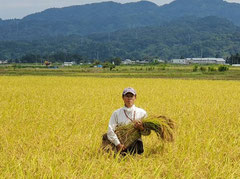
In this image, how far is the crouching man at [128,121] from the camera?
4.32 m

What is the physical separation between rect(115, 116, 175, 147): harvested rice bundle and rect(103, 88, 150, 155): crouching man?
0.07m

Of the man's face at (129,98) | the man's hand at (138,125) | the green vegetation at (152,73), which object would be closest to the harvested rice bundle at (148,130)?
the man's hand at (138,125)

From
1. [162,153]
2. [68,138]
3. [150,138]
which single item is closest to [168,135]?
[162,153]

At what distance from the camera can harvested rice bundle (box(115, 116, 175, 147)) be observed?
4340 millimetres

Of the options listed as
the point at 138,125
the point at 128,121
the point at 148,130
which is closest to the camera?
the point at 138,125

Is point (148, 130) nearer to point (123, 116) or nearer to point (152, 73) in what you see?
point (123, 116)

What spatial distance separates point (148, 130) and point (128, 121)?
0.31 m

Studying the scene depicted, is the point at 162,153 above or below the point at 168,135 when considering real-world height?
below

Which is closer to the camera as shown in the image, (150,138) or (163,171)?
(163,171)

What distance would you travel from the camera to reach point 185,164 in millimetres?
3752

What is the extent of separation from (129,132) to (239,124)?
3600mm

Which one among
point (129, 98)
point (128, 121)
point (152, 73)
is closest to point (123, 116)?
point (128, 121)

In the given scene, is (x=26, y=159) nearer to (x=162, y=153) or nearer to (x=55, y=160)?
(x=55, y=160)

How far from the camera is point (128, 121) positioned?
15.0 feet
